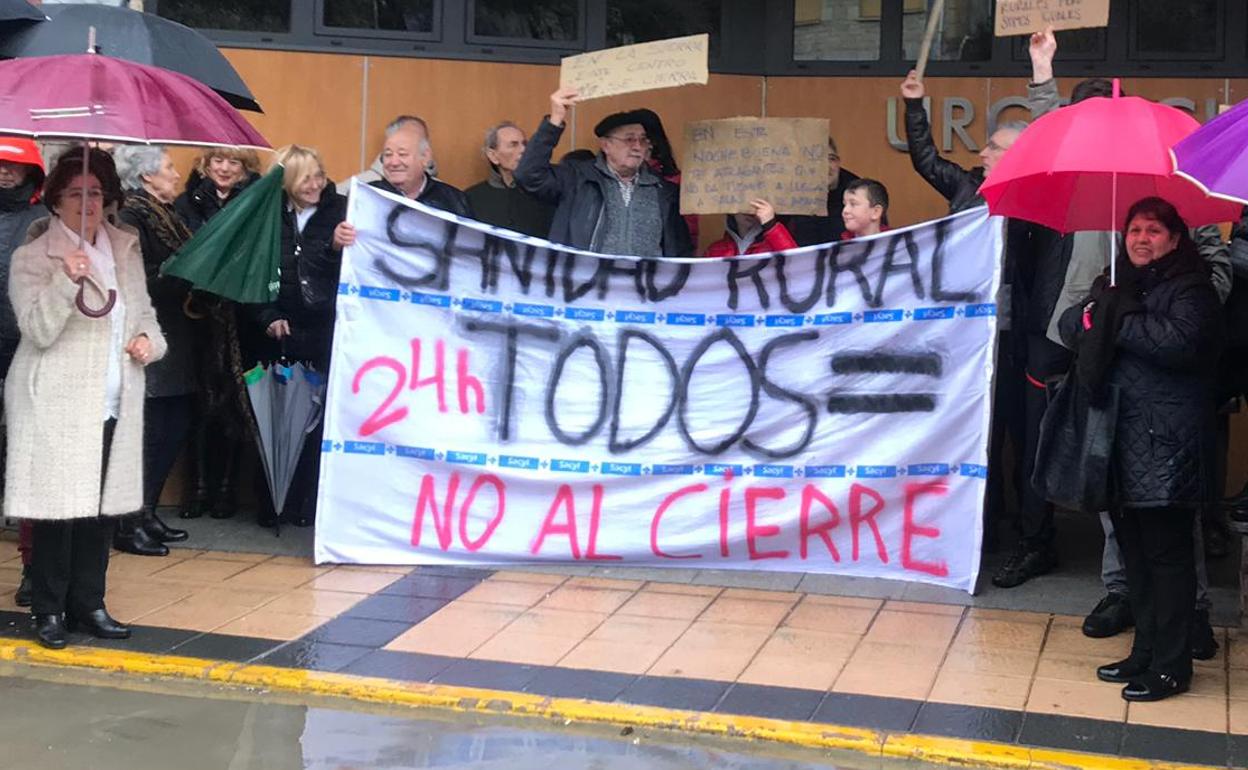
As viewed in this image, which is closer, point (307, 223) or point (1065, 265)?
point (1065, 265)

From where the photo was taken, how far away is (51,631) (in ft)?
21.1

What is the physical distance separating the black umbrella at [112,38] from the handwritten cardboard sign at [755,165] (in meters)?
2.20

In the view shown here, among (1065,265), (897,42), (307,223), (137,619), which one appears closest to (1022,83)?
(897,42)

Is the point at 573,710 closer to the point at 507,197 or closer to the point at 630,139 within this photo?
the point at 630,139

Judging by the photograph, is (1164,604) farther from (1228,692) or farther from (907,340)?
(907,340)

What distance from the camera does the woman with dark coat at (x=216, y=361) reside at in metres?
8.29

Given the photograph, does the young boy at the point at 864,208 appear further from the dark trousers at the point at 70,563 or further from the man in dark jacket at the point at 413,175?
the dark trousers at the point at 70,563

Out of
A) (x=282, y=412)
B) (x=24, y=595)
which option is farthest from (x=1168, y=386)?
(x=24, y=595)

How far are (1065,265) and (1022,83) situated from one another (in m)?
2.45

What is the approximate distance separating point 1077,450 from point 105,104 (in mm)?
3544

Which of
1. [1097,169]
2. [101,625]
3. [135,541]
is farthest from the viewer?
[135,541]

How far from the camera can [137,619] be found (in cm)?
677

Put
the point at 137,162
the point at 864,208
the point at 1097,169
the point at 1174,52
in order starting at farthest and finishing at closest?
the point at 1174,52
the point at 137,162
the point at 864,208
the point at 1097,169

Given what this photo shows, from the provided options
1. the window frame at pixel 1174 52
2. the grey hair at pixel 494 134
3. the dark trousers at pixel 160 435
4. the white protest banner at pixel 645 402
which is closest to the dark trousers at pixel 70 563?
the white protest banner at pixel 645 402
